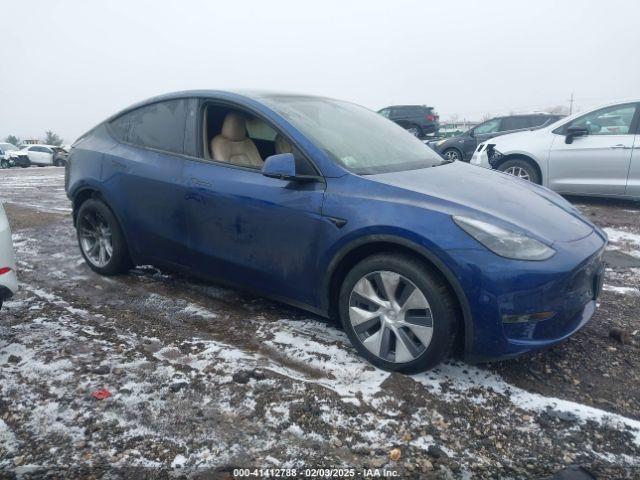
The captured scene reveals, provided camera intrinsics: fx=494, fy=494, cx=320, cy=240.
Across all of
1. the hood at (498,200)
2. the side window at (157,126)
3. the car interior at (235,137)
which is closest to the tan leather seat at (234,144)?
the car interior at (235,137)

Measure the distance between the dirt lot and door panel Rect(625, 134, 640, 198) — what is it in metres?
3.74

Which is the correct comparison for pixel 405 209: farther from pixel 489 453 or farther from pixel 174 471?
pixel 174 471

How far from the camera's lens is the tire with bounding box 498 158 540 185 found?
7625 millimetres

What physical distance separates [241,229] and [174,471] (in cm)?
160

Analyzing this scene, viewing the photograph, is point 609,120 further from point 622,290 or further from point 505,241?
point 505,241

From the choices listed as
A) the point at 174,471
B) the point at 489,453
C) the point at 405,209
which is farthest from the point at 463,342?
the point at 174,471

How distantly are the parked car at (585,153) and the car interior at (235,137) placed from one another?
5234mm

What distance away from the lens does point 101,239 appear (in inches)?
173

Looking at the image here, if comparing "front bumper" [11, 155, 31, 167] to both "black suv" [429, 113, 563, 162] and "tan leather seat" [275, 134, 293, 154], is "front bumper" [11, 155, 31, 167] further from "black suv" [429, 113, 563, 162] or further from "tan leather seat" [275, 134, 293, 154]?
"tan leather seat" [275, 134, 293, 154]

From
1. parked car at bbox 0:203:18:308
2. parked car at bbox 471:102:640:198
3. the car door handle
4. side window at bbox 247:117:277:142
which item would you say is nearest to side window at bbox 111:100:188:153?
the car door handle

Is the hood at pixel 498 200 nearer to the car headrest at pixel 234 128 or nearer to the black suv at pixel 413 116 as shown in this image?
the car headrest at pixel 234 128

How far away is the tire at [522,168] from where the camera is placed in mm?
7625

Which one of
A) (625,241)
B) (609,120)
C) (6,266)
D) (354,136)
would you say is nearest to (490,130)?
(609,120)

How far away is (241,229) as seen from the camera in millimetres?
3293
